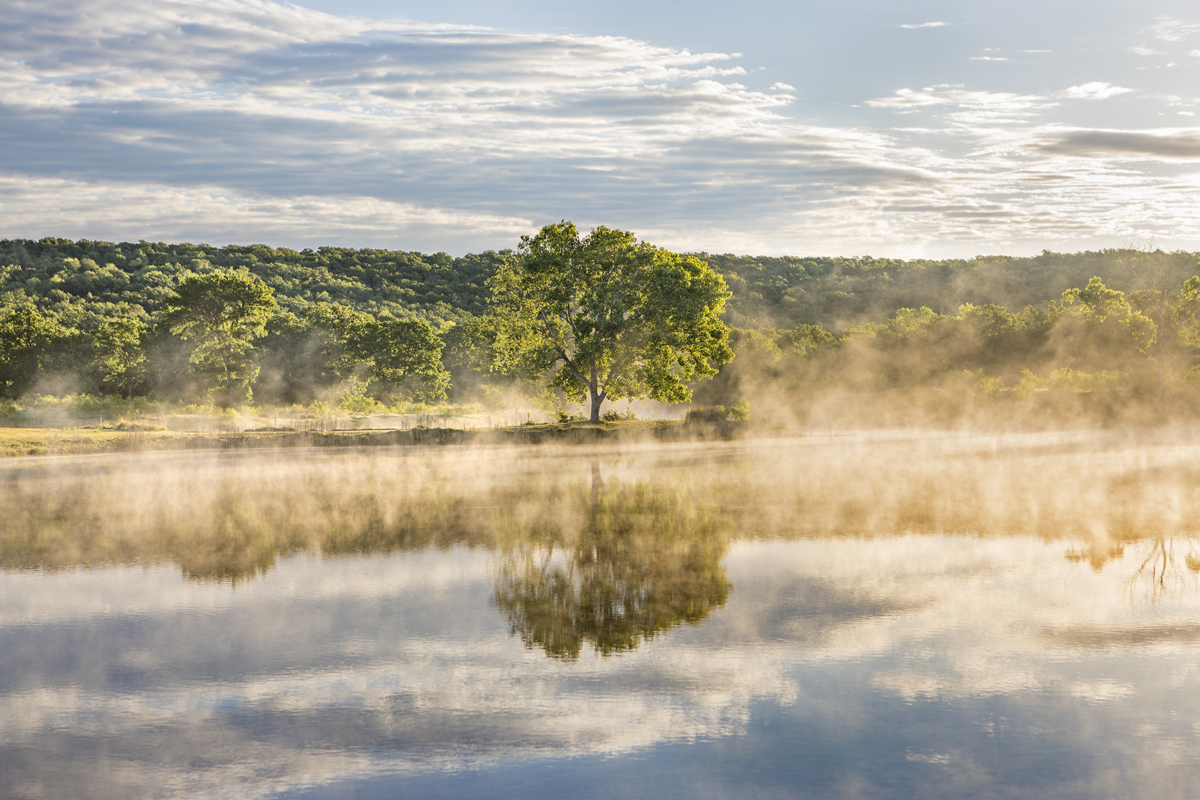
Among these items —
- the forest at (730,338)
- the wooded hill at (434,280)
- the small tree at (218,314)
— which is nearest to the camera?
the forest at (730,338)

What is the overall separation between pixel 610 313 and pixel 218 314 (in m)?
39.4

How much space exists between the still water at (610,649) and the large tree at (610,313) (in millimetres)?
22703

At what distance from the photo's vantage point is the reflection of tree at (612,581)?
31.0ft

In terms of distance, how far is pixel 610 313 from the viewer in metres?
42.0

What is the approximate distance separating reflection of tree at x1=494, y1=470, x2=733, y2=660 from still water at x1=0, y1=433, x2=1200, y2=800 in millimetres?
69

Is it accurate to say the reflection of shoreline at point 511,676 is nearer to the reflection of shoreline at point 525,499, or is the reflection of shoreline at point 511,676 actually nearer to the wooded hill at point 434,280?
the reflection of shoreline at point 525,499

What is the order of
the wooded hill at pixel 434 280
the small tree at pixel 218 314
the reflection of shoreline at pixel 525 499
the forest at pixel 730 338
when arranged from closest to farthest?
the reflection of shoreline at pixel 525 499 → the forest at pixel 730 338 → the small tree at pixel 218 314 → the wooded hill at pixel 434 280

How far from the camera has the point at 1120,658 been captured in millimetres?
8328

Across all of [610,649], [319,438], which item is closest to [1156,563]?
[610,649]

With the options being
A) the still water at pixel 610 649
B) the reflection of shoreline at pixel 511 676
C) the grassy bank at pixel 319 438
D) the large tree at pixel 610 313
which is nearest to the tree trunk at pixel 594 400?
the large tree at pixel 610 313

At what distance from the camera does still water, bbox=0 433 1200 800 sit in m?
6.19

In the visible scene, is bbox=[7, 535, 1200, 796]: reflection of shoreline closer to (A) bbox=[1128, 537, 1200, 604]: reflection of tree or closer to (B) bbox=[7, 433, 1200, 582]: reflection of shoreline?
(A) bbox=[1128, 537, 1200, 604]: reflection of tree

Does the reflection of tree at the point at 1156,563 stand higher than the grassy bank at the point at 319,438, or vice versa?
the reflection of tree at the point at 1156,563

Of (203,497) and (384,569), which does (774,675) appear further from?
(203,497)
